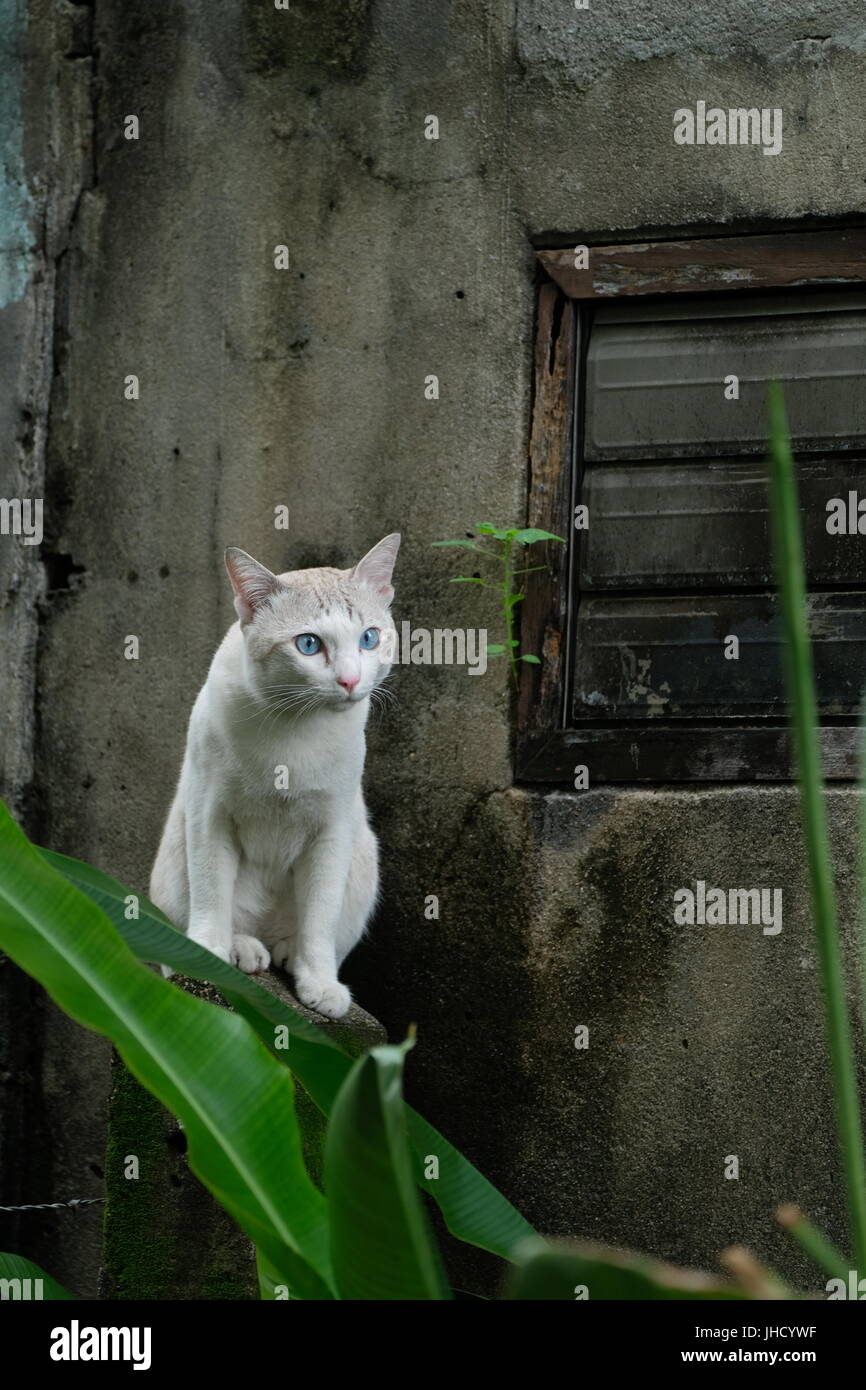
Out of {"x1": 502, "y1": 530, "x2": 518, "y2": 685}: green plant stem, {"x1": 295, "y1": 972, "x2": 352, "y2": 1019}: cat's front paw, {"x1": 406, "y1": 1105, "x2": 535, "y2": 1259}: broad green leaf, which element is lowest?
{"x1": 406, "y1": 1105, "x2": 535, "y2": 1259}: broad green leaf

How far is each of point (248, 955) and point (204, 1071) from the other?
6.12 ft

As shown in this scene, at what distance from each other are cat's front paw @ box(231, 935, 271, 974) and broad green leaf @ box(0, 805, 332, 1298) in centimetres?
182

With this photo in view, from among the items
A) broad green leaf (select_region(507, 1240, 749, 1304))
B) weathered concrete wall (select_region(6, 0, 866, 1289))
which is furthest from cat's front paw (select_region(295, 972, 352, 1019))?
broad green leaf (select_region(507, 1240, 749, 1304))

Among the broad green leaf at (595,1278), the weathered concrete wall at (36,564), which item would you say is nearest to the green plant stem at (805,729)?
the broad green leaf at (595,1278)

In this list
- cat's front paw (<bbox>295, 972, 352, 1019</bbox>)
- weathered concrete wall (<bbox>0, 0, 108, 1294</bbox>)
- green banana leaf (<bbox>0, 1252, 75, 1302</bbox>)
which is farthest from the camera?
weathered concrete wall (<bbox>0, 0, 108, 1294</bbox>)

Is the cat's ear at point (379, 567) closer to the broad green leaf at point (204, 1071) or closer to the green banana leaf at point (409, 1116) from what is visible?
the green banana leaf at point (409, 1116)

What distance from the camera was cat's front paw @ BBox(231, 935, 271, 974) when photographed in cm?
276

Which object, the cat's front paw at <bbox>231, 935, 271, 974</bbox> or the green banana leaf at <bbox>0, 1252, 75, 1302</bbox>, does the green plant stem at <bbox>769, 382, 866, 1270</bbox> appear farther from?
the cat's front paw at <bbox>231, 935, 271, 974</bbox>

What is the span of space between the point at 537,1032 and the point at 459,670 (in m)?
0.95

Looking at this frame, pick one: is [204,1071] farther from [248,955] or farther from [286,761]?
[248,955]

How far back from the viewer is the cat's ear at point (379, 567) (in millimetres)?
2744

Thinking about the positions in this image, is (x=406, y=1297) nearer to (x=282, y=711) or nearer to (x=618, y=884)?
(x=282, y=711)

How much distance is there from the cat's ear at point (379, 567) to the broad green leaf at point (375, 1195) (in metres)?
2.05

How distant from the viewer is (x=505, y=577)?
3490 mm
